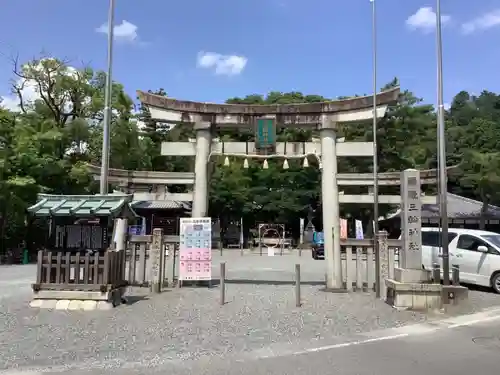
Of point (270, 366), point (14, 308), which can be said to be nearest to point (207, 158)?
point (14, 308)

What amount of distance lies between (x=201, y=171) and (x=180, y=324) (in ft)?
24.2

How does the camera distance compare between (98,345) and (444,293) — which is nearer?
(98,345)

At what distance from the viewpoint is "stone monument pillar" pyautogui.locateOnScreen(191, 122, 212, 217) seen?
637 inches

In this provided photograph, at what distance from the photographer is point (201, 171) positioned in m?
16.2

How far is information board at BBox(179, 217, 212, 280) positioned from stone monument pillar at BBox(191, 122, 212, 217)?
1.61 metres

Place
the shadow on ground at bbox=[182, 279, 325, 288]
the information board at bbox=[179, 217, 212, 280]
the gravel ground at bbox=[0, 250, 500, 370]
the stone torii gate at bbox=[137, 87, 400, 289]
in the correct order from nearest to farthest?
the gravel ground at bbox=[0, 250, 500, 370], the information board at bbox=[179, 217, 212, 280], the shadow on ground at bbox=[182, 279, 325, 288], the stone torii gate at bbox=[137, 87, 400, 289]

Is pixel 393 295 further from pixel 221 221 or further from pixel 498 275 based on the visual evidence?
pixel 221 221

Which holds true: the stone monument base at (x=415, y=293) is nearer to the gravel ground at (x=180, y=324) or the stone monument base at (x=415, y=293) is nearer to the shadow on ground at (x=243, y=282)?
the gravel ground at (x=180, y=324)

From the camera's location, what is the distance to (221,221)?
166ft

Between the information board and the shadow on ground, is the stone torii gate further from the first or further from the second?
the shadow on ground

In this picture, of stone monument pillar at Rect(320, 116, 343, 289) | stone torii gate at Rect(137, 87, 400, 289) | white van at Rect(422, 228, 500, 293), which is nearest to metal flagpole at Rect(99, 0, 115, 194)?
stone torii gate at Rect(137, 87, 400, 289)

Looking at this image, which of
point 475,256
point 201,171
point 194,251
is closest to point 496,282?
point 475,256

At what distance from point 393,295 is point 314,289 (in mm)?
3550

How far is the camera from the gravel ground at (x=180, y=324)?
24.2ft
